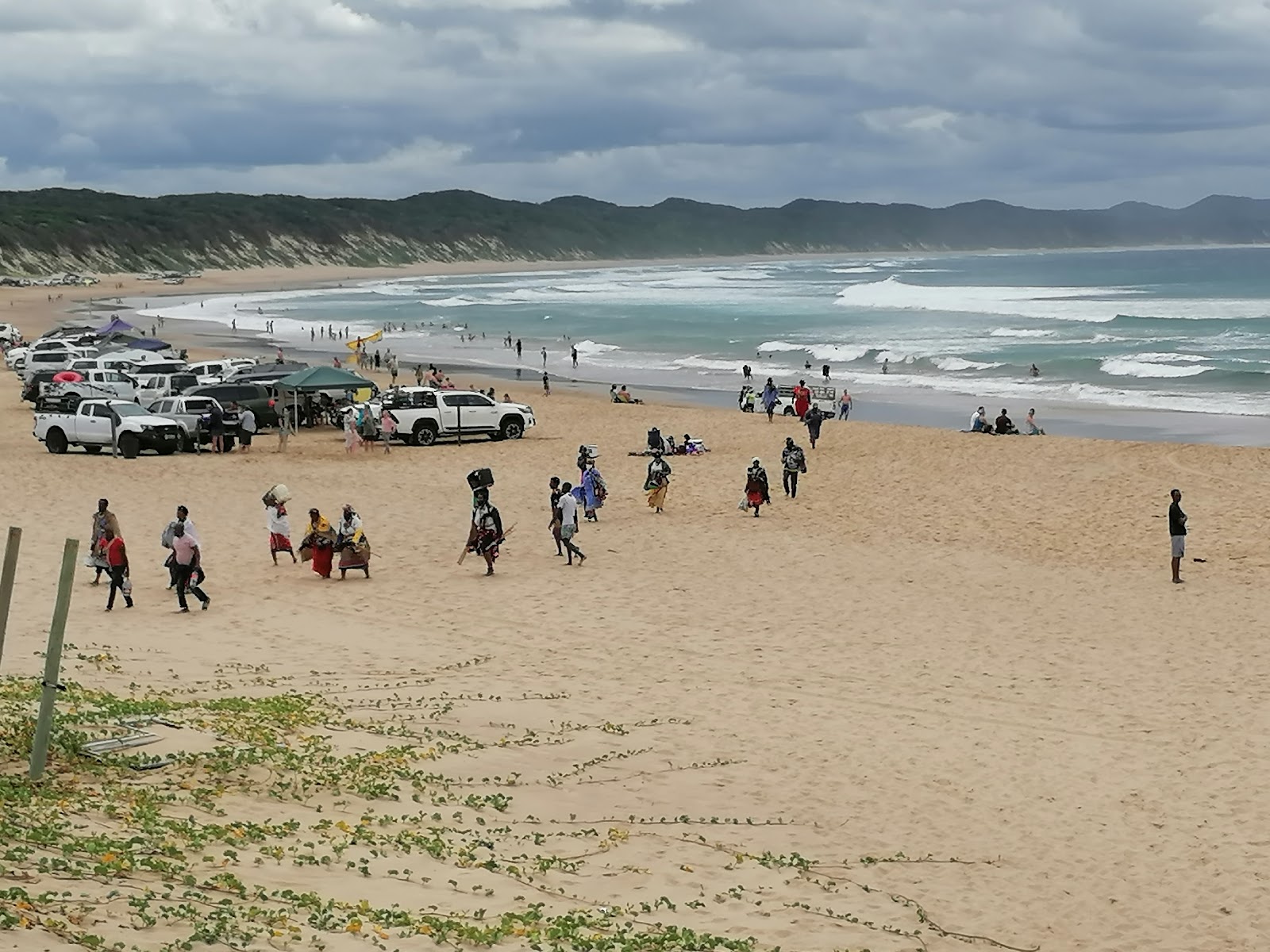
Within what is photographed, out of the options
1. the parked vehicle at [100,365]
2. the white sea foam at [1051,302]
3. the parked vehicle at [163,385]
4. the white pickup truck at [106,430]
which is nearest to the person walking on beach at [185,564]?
the white pickup truck at [106,430]

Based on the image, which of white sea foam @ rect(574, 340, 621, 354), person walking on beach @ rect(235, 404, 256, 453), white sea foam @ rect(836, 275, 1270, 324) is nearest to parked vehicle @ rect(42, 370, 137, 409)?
person walking on beach @ rect(235, 404, 256, 453)

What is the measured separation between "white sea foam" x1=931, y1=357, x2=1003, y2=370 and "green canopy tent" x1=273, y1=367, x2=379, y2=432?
30.2 meters

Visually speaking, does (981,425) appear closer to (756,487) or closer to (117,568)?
(756,487)

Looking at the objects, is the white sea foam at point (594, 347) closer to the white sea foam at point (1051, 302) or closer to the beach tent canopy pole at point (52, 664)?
the white sea foam at point (1051, 302)

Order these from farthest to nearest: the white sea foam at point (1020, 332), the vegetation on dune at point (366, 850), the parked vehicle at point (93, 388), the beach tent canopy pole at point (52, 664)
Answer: the white sea foam at point (1020, 332) → the parked vehicle at point (93, 388) → the beach tent canopy pole at point (52, 664) → the vegetation on dune at point (366, 850)

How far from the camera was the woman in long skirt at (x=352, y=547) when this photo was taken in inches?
887

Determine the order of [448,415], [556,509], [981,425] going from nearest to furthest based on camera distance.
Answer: [556,509]
[448,415]
[981,425]

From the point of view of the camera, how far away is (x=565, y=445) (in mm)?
38312

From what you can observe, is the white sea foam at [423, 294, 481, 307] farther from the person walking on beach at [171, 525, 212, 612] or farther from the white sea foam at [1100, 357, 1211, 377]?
the person walking on beach at [171, 525, 212, 612]

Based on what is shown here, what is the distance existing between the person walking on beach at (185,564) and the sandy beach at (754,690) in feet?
1.14

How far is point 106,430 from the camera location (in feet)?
114

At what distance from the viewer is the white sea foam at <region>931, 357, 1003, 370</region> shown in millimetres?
62938

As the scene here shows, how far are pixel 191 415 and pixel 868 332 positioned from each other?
5362cm

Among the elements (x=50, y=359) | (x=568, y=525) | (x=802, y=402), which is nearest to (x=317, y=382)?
(x=802, y=402)
